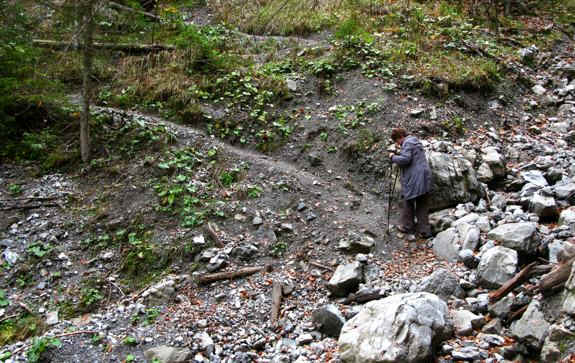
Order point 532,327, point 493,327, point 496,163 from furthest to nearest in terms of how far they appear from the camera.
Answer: point 496,163 < point 493,327 < point 532,327

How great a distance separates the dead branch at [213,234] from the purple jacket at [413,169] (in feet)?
10.3

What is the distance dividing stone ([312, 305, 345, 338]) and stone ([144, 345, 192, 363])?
1.64m

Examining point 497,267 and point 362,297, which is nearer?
point 497,267

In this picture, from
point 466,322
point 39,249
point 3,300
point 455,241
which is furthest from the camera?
point 39,249

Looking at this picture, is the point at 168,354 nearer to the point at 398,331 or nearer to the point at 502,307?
the point at 398,331

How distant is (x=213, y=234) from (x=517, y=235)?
455cm

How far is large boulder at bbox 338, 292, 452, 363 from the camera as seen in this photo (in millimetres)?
3867

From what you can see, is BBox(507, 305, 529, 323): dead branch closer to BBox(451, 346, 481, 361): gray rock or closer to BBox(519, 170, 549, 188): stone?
BBox(451, 346, 481, 361): gray rock

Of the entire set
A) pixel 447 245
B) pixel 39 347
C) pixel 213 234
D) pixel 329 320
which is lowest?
pixel 39 347

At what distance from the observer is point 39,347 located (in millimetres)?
5355

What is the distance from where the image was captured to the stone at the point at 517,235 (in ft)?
16.7

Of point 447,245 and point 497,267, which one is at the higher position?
point 497,267

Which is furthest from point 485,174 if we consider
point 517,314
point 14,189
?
point 14,189

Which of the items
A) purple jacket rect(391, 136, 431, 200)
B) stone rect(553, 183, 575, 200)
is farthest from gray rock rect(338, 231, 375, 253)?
stone rect(553, 183, 575, 200)
